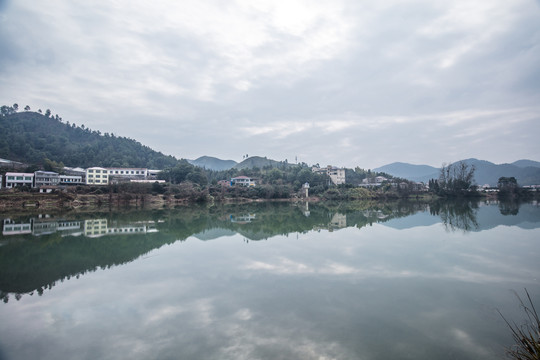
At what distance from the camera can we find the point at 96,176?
149ft

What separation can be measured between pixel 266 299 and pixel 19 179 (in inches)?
1689

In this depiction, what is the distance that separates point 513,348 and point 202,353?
3993 millimetres

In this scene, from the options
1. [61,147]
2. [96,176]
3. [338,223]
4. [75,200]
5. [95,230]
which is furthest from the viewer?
[61,147]

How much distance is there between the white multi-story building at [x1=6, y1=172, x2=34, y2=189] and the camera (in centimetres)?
3444

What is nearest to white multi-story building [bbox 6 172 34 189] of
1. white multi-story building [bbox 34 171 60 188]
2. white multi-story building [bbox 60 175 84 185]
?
white multi-story building [bbox 34 171 60 188]

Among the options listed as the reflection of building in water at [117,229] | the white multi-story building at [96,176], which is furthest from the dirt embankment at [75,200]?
the reflection of building in water at [117,229]

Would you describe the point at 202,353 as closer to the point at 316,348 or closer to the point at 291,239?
the point at 316,348

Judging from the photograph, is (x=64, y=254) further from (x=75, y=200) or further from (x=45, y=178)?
(x=45, y=178)

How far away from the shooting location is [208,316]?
15.5 ft

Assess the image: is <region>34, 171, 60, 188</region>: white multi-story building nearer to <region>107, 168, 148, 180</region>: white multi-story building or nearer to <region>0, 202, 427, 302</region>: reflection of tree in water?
<region>107, 168, 148, 180</region>: white multi-story building

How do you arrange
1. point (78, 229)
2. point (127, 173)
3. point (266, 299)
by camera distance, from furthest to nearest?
1. point (127, 173)
2. point (78, 229)
3. point (266, 299)

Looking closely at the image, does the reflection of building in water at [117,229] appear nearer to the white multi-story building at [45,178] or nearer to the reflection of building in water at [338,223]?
the reflection of building in water at [338,223]

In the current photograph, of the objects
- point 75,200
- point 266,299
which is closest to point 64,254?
point 266,299

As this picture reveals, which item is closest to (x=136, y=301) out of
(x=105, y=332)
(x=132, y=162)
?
(x=105, y=332)
